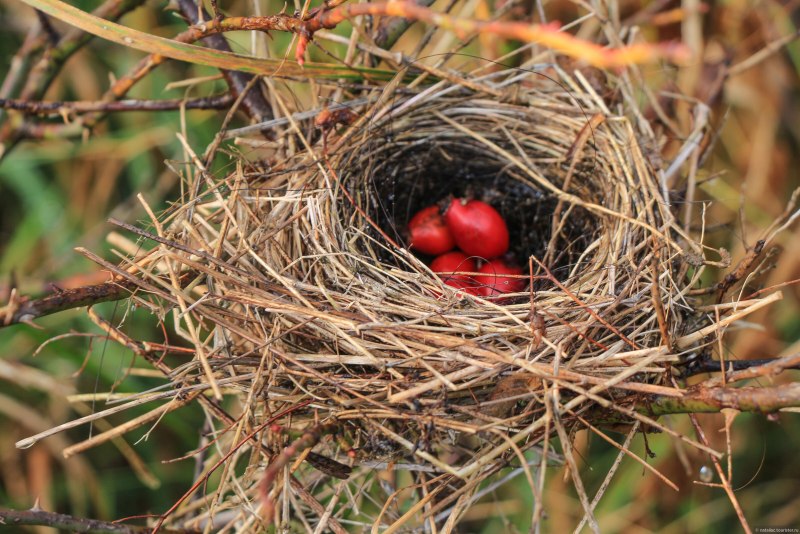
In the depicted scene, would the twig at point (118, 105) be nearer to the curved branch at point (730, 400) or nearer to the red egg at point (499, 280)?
the red egg at point (499, 280)

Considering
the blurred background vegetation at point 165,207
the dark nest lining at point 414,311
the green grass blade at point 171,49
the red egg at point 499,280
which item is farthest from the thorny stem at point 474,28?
the blurred background vegetation at point 165,207

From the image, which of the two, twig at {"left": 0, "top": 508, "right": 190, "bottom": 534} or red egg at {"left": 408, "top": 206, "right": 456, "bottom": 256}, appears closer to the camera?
twig at {"left": 0, "top": 508, "right": 190, "bottom": 534}

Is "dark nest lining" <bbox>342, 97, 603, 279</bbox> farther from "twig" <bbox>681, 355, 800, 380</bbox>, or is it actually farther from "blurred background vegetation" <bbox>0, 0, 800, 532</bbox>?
"blurred background vegetation" <bbox>0, 0, 800, 532</bbox>

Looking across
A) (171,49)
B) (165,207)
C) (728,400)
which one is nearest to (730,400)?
(728,400)

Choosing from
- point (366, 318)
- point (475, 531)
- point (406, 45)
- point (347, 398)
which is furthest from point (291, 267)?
point (475, 531)

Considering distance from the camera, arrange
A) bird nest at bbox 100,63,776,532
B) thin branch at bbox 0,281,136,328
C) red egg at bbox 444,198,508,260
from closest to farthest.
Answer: thin branch at bbox 0,281,136,328, bird nest at bbox 100,63,776,532, red egg at bbox 444,198,508,260

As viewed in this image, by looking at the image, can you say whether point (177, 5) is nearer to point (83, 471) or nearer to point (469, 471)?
point (469, 471)

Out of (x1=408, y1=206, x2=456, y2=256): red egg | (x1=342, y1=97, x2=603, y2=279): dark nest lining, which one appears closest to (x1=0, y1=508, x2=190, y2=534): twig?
(x1=342, y1=97, x2=603, y2=279): dark nest lining
